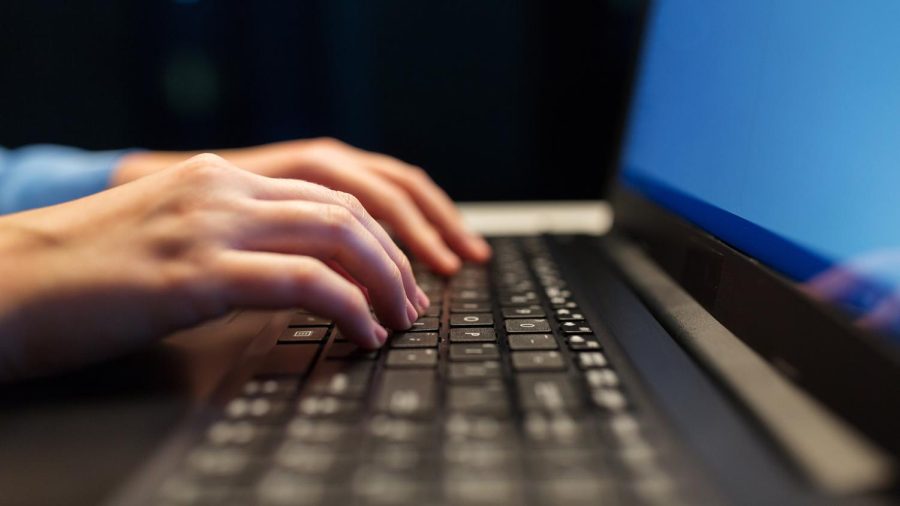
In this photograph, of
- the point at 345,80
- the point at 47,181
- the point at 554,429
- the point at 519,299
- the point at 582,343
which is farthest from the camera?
the point at 345,80

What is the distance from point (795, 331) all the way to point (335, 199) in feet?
0.83

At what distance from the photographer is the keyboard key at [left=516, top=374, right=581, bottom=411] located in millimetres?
303

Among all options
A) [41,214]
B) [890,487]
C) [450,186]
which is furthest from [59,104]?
[890,487]

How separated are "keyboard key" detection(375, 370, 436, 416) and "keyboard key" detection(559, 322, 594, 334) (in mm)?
98

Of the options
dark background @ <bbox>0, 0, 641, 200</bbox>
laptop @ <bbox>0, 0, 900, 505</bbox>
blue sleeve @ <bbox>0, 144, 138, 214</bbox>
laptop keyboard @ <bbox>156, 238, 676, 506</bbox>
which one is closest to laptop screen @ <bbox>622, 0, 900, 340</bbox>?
laptop @ <bbox>0, 0, 900, 505</bbox>

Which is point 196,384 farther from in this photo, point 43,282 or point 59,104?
point 59,104

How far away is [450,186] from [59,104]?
1.91 feet

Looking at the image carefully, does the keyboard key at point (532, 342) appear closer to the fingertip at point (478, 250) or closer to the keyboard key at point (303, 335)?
the keyboard key at point (303, 335)

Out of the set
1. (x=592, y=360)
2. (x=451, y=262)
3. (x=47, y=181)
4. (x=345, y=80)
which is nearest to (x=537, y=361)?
(x=592, y=360)

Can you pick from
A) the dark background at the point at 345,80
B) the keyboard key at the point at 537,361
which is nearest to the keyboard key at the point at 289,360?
the keyboard key at the point at 537,361

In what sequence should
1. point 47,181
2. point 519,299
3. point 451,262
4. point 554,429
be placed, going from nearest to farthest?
point 554,429
point 519,299
point 451,262
point 47,181

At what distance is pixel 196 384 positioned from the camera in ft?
1.15

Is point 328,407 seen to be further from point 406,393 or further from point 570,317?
point 570,317

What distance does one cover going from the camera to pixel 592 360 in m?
0.36
